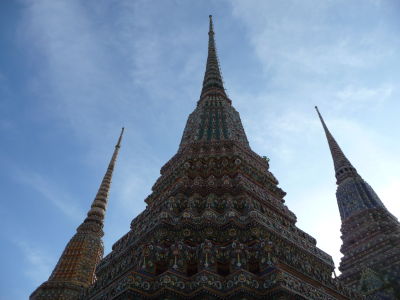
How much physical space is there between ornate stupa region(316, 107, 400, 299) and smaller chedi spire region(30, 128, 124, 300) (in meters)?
15.9

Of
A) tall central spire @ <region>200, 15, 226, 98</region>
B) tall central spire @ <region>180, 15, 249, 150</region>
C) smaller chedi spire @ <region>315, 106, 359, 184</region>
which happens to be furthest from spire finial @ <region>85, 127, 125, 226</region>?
smaller chedi spire @ <region>315, 106, 359, 184</region>

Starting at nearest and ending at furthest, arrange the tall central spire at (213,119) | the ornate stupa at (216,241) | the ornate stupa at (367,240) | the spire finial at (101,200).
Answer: the ornate stupa at (216,241) < the tall central spire at (213,119) < the ornate stupa at (367,240) < the spire finial at (101,200)

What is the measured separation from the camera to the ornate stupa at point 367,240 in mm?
22219

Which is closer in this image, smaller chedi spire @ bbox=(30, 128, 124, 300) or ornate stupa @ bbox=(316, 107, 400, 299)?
smaller chedi spire @ bbox=(30, 128, 124, 300)

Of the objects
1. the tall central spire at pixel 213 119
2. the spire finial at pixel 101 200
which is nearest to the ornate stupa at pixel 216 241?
the tall central spire at pixel 213 119

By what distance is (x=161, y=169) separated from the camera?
17.4 metres

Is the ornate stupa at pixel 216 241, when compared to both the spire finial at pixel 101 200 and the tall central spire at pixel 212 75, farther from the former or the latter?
the spire finial at pixel 101 200

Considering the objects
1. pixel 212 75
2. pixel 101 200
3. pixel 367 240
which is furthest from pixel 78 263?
pixel 367 240

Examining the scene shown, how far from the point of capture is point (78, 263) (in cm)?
2197

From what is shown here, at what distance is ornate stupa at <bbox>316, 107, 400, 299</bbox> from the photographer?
22.2m

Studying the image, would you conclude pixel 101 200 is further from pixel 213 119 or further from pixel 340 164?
pixel 340 164

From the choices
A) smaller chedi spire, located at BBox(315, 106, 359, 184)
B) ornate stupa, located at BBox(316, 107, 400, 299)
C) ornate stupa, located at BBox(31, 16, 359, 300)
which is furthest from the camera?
smaller chedi spire, located at BBox(315, 106, 359, 184)

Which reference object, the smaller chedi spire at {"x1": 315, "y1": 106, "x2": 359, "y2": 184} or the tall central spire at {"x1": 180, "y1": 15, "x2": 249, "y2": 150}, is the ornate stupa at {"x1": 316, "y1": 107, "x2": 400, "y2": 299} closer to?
the smaller chedi spire at {"x1": 315, "y1": 106, "x2": 359, "y2": 184}

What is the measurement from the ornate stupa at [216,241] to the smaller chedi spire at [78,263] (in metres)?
8.84
